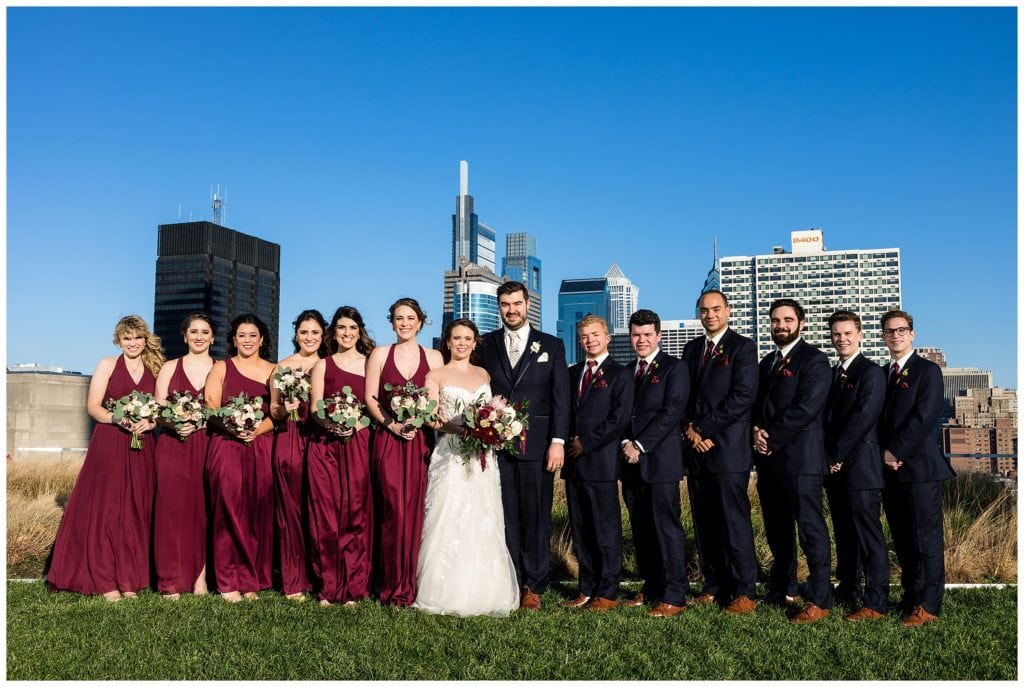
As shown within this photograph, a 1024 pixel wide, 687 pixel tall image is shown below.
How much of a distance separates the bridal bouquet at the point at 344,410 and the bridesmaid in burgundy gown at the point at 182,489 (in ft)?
4.36

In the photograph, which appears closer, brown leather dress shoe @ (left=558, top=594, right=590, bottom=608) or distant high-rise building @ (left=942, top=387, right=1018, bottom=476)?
brown leather dress shoe @ (left=558, top=594, right=590, bottom=608)

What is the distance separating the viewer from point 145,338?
8367 millimetres

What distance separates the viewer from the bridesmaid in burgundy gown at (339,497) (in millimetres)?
7656

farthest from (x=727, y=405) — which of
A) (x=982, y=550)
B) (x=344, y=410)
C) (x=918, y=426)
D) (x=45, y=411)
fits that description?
(x=45, y=411)

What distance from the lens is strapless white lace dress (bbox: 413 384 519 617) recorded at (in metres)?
7.17

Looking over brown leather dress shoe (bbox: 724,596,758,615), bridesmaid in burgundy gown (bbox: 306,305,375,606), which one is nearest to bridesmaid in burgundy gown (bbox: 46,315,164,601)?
bridesmaid in burgundy gown (bbox: 306,305,375,606)

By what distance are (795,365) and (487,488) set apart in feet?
8.94

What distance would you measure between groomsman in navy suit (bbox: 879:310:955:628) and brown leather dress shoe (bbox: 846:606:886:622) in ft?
0.57

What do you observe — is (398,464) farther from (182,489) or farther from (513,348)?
(182,489)

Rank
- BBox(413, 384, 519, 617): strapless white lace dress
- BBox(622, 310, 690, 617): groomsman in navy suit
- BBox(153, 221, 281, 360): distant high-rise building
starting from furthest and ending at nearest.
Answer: BBox(153, 221, 281, 360): distant high-rise building < BBox(622, 310, 690, 617): groomsman in navy suit < BBox(413, 384, 519, 617): strapless white lace dress

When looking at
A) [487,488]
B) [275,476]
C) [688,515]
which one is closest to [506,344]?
[487,488]

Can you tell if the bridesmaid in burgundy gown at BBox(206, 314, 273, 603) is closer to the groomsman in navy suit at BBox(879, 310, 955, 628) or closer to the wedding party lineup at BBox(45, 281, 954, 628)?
the wedding party lineup at BBox(45, 281, 954, 628)

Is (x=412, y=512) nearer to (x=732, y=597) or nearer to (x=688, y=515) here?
(x=732, y=597)

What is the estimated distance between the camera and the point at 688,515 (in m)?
11.5
